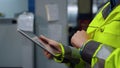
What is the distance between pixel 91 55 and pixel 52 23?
5.56 ft

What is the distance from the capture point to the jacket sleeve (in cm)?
84

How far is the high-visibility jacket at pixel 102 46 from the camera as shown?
2.83 ft

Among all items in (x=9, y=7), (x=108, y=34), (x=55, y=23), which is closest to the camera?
(x=108, y=34)

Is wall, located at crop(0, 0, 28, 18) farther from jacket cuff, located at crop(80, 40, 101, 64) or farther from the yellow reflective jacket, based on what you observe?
jacket cuff, located at crop(80, 40, 101, 64)

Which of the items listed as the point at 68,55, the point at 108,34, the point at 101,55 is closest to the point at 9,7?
the point at 68,55

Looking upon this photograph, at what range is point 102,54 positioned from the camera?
879mm

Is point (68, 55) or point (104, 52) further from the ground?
point (104, 52)

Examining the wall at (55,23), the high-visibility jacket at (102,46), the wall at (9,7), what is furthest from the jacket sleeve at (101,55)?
the wall at (9,7)

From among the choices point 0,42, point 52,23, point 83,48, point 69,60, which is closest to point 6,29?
point 0,42

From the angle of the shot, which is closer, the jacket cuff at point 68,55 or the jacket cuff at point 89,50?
the jacket cuff at point 89,50

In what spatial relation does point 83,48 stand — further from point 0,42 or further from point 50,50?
point 0,42

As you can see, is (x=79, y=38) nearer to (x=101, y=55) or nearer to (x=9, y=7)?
(x=101, y=55)

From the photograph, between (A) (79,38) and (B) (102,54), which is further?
(A) (79,38)

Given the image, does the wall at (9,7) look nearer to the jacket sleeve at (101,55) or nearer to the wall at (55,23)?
the wall at (55,23)
